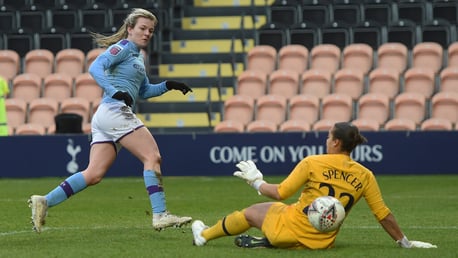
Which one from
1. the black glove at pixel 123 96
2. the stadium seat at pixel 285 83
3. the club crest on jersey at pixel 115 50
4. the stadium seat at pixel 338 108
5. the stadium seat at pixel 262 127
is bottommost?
the stadium seat at pixel 262 127

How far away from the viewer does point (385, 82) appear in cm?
2155

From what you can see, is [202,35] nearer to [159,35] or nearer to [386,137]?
[159,35]

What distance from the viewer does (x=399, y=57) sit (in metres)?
22.1

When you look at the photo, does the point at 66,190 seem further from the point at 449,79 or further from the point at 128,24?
the point at 449,79

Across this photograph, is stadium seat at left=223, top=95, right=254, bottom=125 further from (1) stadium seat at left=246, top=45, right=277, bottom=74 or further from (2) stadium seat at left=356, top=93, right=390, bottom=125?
(2) stadium seat at left=356, top=93, right=390, bottom=125

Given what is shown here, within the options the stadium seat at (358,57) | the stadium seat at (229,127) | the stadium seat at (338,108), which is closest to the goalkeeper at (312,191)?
the stadium seat at (229,127)

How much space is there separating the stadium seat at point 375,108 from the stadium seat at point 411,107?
19 centimetres

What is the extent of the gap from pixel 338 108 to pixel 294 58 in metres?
1.94

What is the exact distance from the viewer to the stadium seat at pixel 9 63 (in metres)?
23.4

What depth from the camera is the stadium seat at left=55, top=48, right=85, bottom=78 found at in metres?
23.1

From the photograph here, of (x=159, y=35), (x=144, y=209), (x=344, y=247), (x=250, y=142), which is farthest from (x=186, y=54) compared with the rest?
(x=344, y=247)

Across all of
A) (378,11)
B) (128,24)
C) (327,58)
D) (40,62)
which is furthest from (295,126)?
(128,24)

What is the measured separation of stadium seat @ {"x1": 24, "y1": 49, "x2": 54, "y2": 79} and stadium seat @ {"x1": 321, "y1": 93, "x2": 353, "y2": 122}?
5777mm

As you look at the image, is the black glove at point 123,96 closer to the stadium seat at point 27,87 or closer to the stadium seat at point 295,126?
the stadium seat at point 295,126
